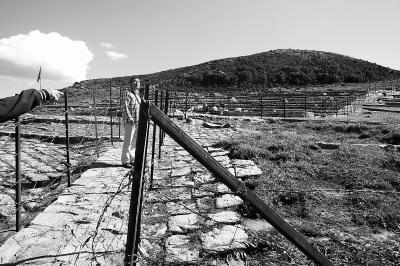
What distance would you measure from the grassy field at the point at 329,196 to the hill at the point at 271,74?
135 feet

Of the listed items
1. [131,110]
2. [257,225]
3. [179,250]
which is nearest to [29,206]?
[131,110]

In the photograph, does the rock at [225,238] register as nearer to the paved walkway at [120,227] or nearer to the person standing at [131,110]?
the paved walkway at [120,227]

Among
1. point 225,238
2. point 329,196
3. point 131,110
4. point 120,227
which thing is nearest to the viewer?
point 225,238

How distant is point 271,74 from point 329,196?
52589mm

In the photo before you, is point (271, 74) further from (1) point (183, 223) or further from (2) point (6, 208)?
(2) point (6, 208)

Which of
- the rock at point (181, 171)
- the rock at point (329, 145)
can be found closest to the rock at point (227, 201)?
the rock at point (181, 171)

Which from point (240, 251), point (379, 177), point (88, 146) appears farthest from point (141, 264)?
point (88, 146)

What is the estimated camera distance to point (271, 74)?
54219 millimetres

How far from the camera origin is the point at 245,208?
414 centimetres

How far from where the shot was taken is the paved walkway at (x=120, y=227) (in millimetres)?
2705

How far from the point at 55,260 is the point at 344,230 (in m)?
3.54

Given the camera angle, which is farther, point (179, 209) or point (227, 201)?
point (227, 201)

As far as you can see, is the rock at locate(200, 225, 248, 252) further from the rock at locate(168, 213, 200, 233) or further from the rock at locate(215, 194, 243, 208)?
the rock at locate(215, 194, 243, 208)

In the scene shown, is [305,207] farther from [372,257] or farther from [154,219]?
[154,219]
